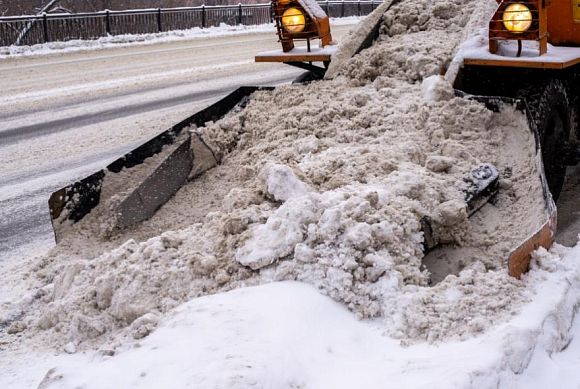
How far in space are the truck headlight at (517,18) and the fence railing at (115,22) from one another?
15447 mm

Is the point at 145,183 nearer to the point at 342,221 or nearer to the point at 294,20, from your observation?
the point at 342,221

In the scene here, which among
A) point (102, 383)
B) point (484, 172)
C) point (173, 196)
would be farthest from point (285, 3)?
point (102, 383)

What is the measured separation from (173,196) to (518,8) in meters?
2.36

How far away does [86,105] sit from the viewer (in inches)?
382

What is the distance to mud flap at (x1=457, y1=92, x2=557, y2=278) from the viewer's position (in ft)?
9.10

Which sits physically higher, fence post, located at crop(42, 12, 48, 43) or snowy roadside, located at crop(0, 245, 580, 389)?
fence post, located at crop(42, 12, 48, 43)

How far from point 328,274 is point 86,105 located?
26.0ft

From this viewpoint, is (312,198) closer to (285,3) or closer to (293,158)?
(293,158)

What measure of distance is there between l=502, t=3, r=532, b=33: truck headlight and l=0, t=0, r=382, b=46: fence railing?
→ 608 inches

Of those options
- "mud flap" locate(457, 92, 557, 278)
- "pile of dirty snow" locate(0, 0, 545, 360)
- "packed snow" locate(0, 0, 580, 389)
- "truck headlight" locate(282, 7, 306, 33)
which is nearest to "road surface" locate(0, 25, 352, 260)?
"pile of dirty snow" locate(0, 0, 545, 360)

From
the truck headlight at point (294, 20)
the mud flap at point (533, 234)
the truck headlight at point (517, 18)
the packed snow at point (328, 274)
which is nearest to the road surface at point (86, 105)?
the packed snow at point (328, 274)

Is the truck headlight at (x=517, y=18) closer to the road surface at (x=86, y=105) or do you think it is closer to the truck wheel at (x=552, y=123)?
the truck wheel at (x=552, y=123)

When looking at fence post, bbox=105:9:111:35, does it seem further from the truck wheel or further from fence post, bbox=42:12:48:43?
the truck wheel

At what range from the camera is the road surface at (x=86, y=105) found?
5.65 meters
